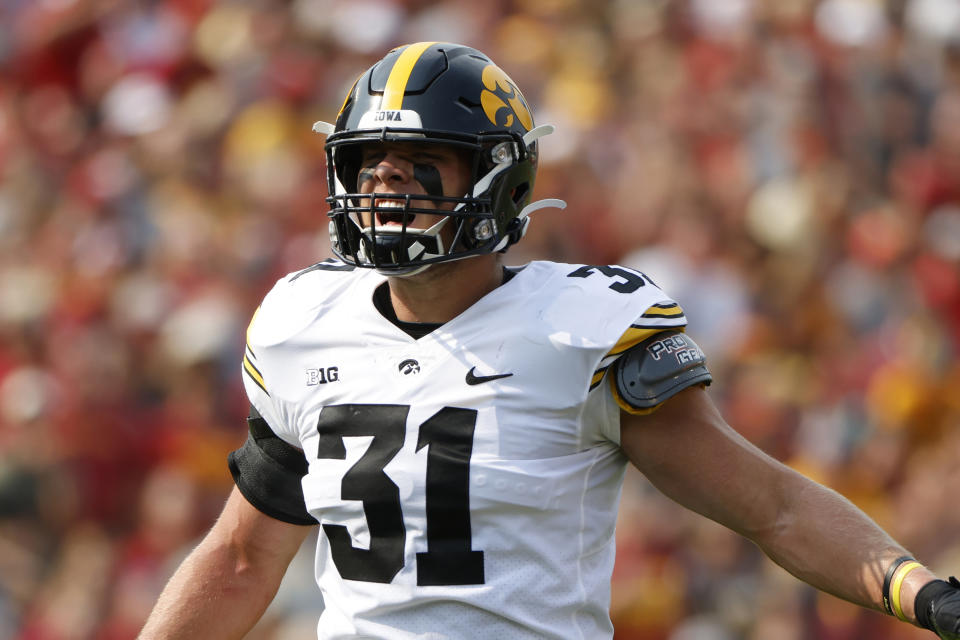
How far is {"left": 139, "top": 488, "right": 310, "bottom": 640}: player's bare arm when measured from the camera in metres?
2.84

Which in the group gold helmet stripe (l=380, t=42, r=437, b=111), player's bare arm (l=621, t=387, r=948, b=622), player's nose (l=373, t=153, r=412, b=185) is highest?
gold helmet stripe (l=380, t=42, r=437, b=111)

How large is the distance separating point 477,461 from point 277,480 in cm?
60

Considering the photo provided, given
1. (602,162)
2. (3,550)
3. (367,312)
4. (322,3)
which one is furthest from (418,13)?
(367,312)

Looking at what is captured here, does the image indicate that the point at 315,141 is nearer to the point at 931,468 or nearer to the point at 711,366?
the point at 711,366

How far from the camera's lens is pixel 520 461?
2461 millimetres

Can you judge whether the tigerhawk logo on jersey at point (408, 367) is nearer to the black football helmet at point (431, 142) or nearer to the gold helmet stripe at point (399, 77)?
the black football helmet at point (431, 142)

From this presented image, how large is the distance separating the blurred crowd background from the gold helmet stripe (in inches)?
110

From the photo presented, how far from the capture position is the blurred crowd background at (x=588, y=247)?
16.7 feet

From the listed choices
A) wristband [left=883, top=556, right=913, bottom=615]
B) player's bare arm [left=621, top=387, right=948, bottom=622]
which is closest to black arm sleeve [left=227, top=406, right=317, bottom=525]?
player's bare arm [left=621, top=387, right=948, bottom=622]

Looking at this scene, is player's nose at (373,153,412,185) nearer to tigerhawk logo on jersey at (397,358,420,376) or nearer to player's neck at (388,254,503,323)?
player's neck at (388,254,503,323)

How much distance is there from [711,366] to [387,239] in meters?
3.25

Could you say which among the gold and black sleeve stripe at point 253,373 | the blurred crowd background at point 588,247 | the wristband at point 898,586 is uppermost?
the gold and black sleeve stripe at point 253,373

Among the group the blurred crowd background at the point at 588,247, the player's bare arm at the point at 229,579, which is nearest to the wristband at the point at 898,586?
the player's bare arm at the point at 229,579

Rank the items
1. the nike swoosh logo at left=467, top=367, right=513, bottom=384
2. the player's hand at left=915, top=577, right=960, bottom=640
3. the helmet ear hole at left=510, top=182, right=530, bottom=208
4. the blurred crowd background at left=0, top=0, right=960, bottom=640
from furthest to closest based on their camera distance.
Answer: the blurred crowd background at left=0, top=0, right=960, bottom=640 < the helmet ear hole at left=510, top=182, right=530, bottom=208 < the nike swoosh logo at left=467, top=367, right=513, bottom=384 < the player's hand at left=915, top=577, right=960, bottom=640
